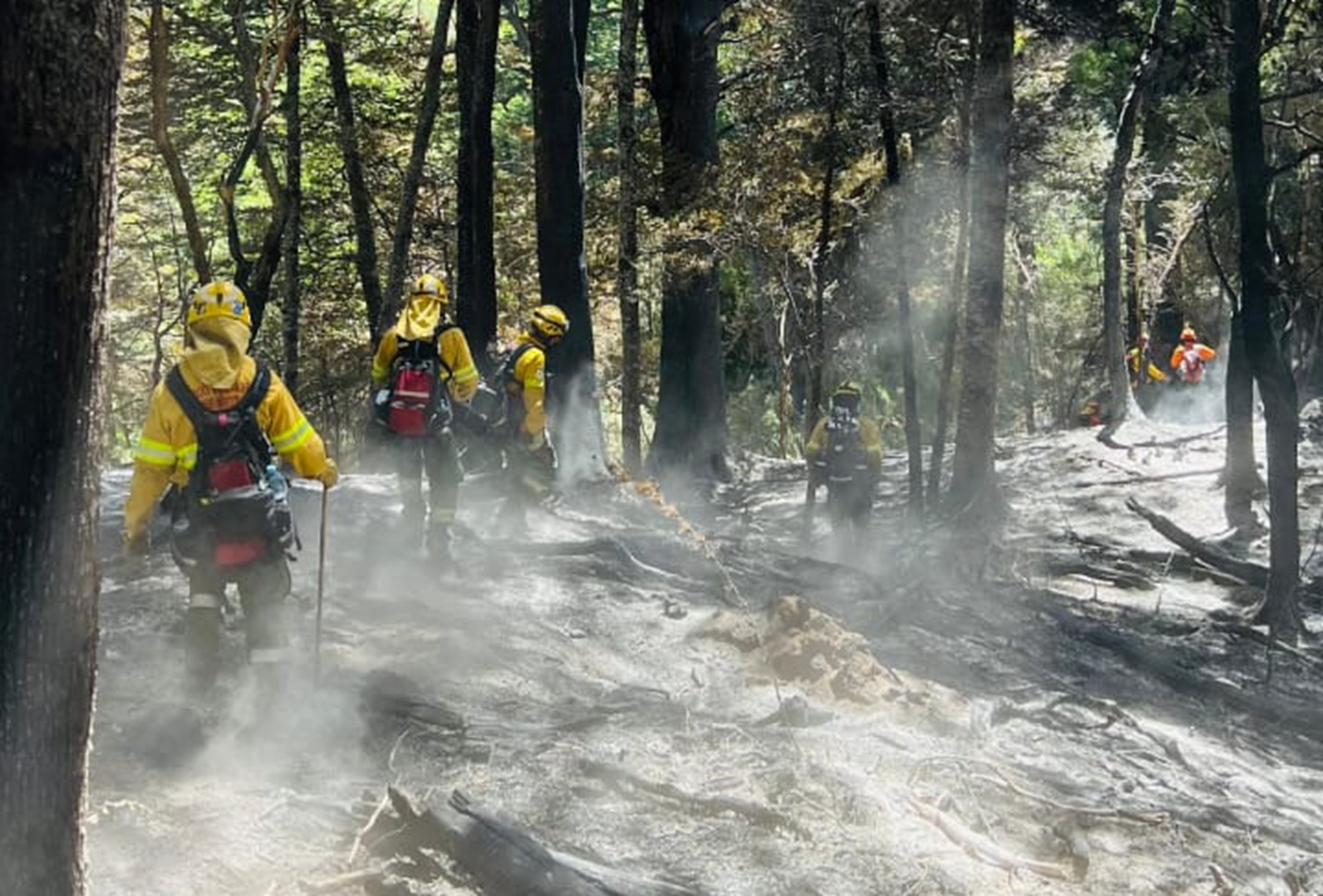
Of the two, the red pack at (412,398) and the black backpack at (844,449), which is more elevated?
the red pack at (412,398)

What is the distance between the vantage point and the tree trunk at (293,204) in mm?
20672

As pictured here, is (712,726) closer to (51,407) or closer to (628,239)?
(51,407)

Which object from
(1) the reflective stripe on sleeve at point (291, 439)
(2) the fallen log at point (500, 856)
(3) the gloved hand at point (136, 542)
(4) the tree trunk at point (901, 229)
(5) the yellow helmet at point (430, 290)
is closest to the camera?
(2) the fallen log at point (500, 856)

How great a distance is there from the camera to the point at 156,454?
6438mm

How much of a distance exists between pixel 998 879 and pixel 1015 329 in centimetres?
3517

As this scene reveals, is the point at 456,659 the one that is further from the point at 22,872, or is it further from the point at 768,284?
the point at 768,284

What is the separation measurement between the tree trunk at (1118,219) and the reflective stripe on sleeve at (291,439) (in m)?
17.9

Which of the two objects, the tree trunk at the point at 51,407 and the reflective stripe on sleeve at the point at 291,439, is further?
the reflective stripe on sleeve at the point at 291,439

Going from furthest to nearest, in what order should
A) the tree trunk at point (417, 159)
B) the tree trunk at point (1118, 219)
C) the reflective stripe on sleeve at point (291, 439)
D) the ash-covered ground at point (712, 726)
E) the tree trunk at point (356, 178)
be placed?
1. the tree trunk at point (356, 178)
2. the tree trunk at point (1118, 219)
3. the tree trunk at point (417, 159)
4. the reflective stripe on sleeve at point (291, 439)
5. the ash-covered ground at point (712, 726)

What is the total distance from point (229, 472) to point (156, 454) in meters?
0.35

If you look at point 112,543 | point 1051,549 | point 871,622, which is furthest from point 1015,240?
point 112,543

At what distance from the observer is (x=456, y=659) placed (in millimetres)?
8500

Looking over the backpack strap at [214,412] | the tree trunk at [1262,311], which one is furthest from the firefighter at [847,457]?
the backpack strap at [214,412]

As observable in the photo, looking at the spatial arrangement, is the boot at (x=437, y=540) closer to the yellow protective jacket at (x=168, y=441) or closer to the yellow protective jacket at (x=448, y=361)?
the yellow protective jacket at (x=448, y=361)
